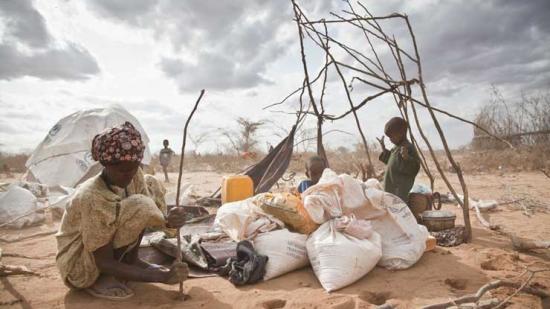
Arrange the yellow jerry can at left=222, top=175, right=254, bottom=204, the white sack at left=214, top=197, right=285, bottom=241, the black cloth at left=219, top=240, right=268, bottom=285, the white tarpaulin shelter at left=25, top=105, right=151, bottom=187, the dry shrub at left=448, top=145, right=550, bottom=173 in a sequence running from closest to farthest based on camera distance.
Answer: the black cloth at left=219, top=240, right=268, bottom=285
the white sack at left=214, top=197, right=285, bottom=241
the yellow jerry can at left=222, top=175, right=254, bottom=204
the white tarpaulin shelter at left=25, top=105, right=151, bottom=187
the dry shrub at left=448, top=145, right=550, bottom=173

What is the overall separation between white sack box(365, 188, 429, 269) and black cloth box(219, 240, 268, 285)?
853 mm

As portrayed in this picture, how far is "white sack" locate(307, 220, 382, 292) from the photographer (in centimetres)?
215

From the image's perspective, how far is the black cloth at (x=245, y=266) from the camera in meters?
2.28

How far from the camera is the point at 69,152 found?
6855 millimetres

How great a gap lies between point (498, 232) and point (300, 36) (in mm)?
2868

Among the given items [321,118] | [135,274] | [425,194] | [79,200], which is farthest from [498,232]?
[79,200]

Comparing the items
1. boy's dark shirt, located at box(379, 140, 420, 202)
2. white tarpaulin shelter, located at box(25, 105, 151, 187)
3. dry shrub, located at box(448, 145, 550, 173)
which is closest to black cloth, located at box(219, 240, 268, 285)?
boy's dark shirt, located at box(379, 140, 420, 202)

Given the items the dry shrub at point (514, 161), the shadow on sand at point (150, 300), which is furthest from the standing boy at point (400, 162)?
the dry shrub at point (514, 161)

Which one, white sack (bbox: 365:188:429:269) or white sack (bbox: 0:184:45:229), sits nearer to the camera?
white sack (bbox: 365:188:429:269)

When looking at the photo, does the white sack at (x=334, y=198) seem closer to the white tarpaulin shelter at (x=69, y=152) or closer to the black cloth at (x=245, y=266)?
the black cloth at (x=245, y=266)

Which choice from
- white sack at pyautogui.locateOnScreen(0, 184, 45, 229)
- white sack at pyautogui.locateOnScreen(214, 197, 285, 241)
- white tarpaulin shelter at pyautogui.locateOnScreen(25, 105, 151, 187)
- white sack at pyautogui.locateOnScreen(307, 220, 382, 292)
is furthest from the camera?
white tarpaulin shelter at pyautogui.locateOnScreen(25, 105, 151, 187)

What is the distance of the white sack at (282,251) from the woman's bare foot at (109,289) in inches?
33.7

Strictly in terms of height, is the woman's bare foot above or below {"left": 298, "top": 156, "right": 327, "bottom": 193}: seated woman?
below

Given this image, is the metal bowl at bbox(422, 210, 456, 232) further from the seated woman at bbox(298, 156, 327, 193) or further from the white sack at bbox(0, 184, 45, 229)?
the white sack at bbox(0, 184, 45, 229)
